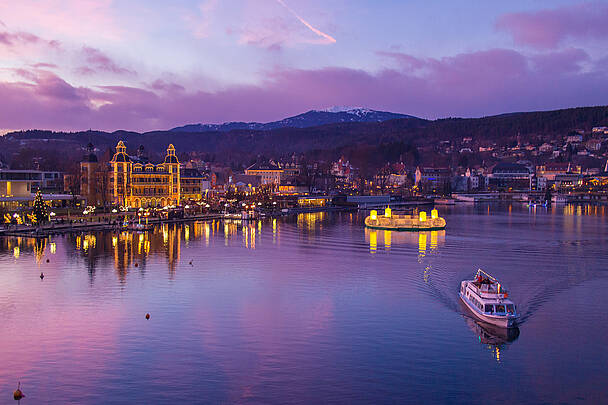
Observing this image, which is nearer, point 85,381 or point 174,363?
point 85,381

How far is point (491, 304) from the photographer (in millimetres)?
26234

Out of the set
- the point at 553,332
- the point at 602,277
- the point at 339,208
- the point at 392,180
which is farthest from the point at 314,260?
the point at 392,180

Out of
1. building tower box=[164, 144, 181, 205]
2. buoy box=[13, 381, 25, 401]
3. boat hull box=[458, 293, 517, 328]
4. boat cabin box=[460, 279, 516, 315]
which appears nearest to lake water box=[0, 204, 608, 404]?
buoy box=[13, 381, 25, 401]

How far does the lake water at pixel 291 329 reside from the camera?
62.8 feet

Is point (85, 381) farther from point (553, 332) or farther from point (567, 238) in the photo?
point (567, 238)

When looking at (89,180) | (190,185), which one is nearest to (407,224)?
(190,185)

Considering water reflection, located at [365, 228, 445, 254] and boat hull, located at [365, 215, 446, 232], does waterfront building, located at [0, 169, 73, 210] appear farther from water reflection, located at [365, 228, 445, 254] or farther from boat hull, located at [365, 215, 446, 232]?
boat hull, located at [365, 215, 446, 232]

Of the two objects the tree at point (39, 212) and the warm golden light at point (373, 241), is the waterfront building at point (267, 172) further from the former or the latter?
the tree at point (39, 212)

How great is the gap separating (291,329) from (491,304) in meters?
8.76

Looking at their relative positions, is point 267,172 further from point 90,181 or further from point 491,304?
point 491,304

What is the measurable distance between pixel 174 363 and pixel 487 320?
13.4m

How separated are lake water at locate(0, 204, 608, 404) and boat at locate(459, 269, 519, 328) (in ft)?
1.74

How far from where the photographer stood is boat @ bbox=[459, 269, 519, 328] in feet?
84.1

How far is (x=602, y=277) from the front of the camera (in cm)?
3797
